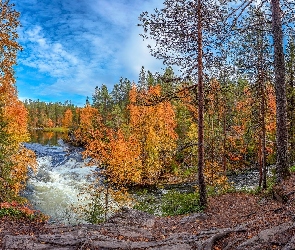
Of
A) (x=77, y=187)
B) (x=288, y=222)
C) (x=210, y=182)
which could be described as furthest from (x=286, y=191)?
(x=77, y=187)

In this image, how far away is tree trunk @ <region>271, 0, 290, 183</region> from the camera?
11.4 meters

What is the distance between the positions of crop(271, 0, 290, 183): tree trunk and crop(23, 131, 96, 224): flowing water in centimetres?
1076

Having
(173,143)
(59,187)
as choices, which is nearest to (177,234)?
(59,187)

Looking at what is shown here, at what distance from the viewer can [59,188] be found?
92.4 feet

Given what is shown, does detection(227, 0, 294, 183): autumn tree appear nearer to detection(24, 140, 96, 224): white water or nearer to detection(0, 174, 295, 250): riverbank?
detection(0, 174, 295, 250): riverbank

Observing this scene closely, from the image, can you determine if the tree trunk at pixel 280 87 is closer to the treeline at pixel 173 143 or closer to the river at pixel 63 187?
the treeline at pixel 173 143

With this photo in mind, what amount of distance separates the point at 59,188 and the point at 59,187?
38cm

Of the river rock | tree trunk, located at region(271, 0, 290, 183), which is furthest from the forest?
the river rock

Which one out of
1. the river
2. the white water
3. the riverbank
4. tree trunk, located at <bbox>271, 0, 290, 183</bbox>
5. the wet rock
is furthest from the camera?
the river

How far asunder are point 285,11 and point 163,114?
2260 cm

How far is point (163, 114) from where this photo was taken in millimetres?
33406

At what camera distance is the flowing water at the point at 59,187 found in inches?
819

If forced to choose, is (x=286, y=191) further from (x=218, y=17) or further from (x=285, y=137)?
(x=218, y=17)

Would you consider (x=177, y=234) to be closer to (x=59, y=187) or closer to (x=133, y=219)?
(x=133, y=219)
